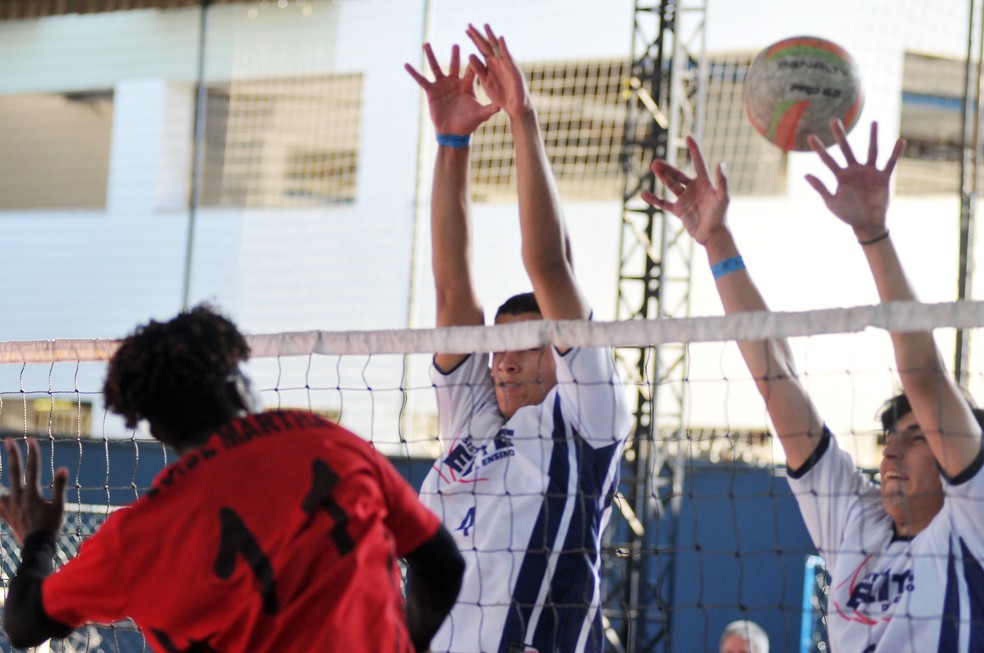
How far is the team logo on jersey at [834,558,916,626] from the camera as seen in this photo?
2395 millimetres

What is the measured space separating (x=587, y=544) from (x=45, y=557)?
1.21m

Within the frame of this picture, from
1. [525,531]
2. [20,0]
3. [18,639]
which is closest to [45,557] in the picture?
[18,639]

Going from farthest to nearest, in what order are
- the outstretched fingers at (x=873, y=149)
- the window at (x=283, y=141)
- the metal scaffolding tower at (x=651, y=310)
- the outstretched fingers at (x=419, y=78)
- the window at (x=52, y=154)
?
the window at (x=52, y=154) < the window at (x=283, y=141) < the metal scaffolding tower at (x=651, y=310) < the outstretched fingers at (x=419, y=78) < the outstretched fingers at (x=873, y=149)

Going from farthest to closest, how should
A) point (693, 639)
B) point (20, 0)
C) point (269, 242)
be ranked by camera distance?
point (20, 0), point (269, 242), point (693, 639)

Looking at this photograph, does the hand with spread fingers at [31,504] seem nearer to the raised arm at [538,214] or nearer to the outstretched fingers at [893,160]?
the raised arm at [538,214]

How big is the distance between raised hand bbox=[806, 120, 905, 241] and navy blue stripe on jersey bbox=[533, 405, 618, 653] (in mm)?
740

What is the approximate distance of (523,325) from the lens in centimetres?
279

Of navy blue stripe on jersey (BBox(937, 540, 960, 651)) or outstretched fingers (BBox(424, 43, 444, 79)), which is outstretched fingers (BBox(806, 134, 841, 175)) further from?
outstretched fingers (BBox(424, 43, 444, 79))

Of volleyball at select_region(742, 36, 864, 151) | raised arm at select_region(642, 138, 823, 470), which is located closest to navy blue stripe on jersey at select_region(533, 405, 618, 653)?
raised arm at select_region(642, 138, 823, 470)

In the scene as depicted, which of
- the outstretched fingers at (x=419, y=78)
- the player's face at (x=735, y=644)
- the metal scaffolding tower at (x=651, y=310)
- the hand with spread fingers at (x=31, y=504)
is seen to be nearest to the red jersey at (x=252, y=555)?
the hand with spread fingers at (x=31, y=504)

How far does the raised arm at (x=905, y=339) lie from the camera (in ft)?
7.67

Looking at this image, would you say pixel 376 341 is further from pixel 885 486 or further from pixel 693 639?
pixel 693 639

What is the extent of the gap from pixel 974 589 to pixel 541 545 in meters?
0.93

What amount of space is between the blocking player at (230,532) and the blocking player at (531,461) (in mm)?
674
